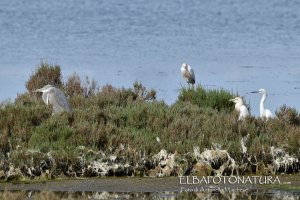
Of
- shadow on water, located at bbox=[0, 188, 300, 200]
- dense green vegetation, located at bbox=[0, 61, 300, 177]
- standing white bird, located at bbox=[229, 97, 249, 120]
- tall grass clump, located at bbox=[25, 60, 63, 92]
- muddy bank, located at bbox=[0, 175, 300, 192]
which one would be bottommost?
shadow on water, located at bbox=[0, 188, 300, 200]

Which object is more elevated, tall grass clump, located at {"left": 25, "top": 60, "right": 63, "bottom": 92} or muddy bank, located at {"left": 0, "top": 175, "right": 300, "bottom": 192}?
tall grass clump, located at {"left": 25, "top": 60, "right": 63, "bottom": 92}

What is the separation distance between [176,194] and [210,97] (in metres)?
6.59

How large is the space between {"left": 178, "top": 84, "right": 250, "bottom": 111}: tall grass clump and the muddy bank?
546 cm

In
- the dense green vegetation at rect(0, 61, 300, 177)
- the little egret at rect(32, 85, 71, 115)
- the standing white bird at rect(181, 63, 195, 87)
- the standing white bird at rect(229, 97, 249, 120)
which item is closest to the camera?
the dense green vegetation at rect(0, 61, 300, 177)

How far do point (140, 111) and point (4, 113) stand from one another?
253 cm

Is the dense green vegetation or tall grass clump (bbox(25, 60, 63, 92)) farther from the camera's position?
→ tall grass clump (bbox(25, 60, 63, 92))

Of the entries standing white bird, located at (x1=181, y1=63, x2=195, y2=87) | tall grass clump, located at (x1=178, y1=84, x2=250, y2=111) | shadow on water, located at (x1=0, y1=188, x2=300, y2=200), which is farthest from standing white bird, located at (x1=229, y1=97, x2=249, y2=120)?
standing white bird, located at (x1=181, y1=63, x2=195, y2=87)

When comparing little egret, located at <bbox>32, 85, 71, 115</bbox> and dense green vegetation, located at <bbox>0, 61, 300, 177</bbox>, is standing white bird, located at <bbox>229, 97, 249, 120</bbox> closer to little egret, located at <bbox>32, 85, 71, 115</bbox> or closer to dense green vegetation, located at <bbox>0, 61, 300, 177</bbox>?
dense green vegetation, located at <bbox>0, 61, 300, 177</bbox>

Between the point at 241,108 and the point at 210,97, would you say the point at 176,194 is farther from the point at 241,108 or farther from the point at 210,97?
the point at 210,97

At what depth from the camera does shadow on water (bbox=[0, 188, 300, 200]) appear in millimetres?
5996

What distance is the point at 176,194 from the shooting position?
6.14 m

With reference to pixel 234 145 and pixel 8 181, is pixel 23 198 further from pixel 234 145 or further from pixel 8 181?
pixel 234 145

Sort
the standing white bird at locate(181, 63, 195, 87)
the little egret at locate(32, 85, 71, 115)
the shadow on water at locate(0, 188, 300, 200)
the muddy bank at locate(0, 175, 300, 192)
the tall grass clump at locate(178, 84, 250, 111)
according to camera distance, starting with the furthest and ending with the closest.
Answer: the standing white bird at locate(181, 63, 195, 87)
the tall grass clump at locate(178, 84, 250, 111)
the little egret at locate(32, 85, 71, 115)
the muddy bank at locate(0, 175, 300, 192)
the shadow on water at locate(0, 188, 300, 200)

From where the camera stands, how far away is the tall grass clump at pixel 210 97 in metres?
12.4
